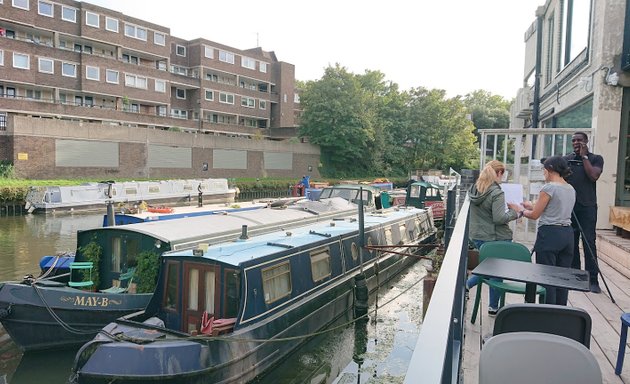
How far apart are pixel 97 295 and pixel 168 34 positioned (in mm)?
44040

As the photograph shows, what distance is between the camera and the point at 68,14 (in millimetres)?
40375

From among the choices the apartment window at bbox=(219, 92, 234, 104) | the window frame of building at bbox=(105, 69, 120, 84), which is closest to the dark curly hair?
the window frame of building at bbox=(105, 69, 120, 84)

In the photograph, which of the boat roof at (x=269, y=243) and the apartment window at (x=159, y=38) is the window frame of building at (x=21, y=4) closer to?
the apartment window at (x=159, y=38)

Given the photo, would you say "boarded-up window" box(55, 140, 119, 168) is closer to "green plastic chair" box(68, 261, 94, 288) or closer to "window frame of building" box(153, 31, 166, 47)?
"window frame of building" box(153, 31, 166, 47)

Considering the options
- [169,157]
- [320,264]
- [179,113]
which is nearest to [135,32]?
[179,113]

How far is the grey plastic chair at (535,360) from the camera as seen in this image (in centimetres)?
210

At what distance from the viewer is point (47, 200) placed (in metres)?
26.4

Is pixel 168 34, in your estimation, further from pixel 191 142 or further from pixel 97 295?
pixel 97 295

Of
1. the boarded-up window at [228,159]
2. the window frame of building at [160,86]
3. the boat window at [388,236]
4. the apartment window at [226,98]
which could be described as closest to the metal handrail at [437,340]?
the boat window at [388,236]

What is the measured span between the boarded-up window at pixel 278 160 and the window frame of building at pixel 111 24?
17265mm

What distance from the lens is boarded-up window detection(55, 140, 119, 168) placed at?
32.7 m

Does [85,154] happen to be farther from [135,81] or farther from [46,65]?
[135,81]

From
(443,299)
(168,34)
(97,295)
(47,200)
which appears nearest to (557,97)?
(97,295)

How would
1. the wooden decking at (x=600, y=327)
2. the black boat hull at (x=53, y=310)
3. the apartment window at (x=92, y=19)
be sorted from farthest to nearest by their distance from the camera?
the apartment window at (x=92, y=19) < the black boat hull at (x=53, y=310) < the wooden decking at (x=600, y=327)
